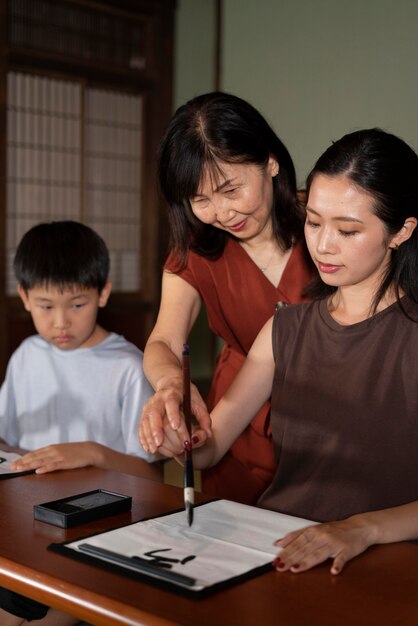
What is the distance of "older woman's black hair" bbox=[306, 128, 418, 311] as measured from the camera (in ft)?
5.29

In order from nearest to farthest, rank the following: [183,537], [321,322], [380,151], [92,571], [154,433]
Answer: [92,571], [183,537], [154,433], [380,151], [321,322]

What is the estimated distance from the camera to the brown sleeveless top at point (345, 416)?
161cm

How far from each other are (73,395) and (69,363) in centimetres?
9

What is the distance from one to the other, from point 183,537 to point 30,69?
4549 mm

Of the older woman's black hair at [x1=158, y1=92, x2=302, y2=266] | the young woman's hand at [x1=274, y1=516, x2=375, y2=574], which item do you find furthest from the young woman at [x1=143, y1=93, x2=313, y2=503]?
the young woman's hand at [x1=274, y1=516, x2=375, y2=574]

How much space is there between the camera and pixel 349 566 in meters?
A: 1.20

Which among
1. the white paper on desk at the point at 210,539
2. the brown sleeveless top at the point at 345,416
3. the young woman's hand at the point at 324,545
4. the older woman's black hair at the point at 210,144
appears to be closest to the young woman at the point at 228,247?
the older woman's black hair at the point at 210,144

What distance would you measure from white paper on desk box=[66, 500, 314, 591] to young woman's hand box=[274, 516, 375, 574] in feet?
0.10

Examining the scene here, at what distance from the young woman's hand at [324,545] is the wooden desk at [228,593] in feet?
0.05

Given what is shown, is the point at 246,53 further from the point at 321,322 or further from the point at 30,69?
the point at 321,322

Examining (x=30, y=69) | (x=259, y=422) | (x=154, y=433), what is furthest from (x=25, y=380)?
(x=30, y=69)

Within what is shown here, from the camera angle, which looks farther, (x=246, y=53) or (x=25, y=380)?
(x=246, y=53)

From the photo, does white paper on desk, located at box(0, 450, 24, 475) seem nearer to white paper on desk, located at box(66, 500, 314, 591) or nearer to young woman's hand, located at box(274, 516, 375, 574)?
white paper on desk, located at box(66, 500, 314, 591)

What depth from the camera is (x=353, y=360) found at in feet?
5.60
